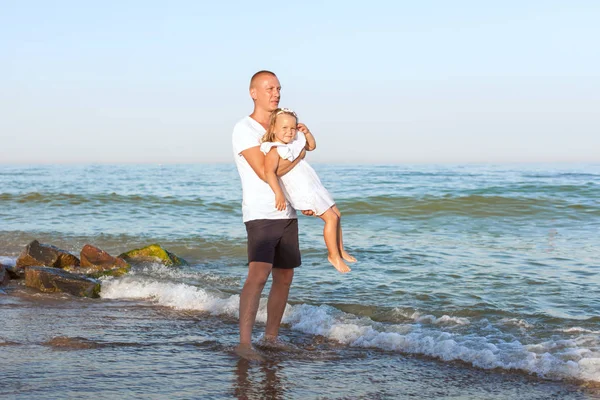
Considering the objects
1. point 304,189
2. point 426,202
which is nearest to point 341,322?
point 304,189

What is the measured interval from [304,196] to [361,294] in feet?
9.92

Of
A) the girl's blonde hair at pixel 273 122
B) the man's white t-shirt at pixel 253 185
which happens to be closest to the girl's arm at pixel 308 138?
the girl's blonde hair at pixel 273 122

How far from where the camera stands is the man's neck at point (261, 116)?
4.61 m

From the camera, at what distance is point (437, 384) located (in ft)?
13.8

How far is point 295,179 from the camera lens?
4.55 metres

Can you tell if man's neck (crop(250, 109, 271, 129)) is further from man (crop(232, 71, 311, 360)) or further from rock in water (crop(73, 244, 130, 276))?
rock in water (crop(73, 244, 130, 276))

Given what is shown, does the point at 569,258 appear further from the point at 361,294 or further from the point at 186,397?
the point at 186,397

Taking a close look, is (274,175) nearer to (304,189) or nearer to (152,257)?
(304,189)

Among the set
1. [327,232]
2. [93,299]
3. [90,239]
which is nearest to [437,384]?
[327,232]

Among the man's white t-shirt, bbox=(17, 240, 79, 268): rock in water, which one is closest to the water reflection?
the man's white t-shirt

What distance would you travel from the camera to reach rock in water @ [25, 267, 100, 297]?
705 centimetres

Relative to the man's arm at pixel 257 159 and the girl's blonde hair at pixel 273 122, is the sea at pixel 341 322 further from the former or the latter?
the girl's blonde hair at pixel 273 122

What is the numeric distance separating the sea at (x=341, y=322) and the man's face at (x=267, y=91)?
5.78 ft

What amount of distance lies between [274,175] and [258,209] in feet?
1.01
